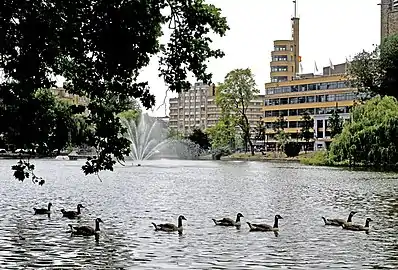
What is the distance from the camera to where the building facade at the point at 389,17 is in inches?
4924

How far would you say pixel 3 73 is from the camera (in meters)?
12.4

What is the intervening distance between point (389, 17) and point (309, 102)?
2301 centimetres

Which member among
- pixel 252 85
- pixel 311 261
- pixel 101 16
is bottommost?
pixel 311 261

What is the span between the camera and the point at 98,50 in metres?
11.5

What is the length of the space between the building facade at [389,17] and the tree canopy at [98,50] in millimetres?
115159

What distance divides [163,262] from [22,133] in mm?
4891

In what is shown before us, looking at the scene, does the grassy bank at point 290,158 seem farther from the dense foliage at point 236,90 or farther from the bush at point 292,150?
the dense foliage at point 236,90

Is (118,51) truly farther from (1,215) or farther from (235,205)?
(235,205)

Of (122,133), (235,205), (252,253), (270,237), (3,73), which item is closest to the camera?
(3,73)

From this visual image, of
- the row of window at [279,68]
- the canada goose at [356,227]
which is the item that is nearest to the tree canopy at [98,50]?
the canada goose at [356,227]

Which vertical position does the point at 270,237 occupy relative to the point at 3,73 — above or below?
below

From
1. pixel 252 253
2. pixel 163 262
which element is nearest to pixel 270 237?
pixel 252 253

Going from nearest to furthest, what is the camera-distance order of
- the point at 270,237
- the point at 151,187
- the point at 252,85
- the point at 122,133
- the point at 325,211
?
the point at 122,133 < the point at 270,237 < the point at 325,211 < the point at 151,187 < the point at 252,85

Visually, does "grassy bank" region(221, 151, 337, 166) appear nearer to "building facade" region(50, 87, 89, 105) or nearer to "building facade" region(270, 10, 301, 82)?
"building facade" region(50, 87, 89, 105)
